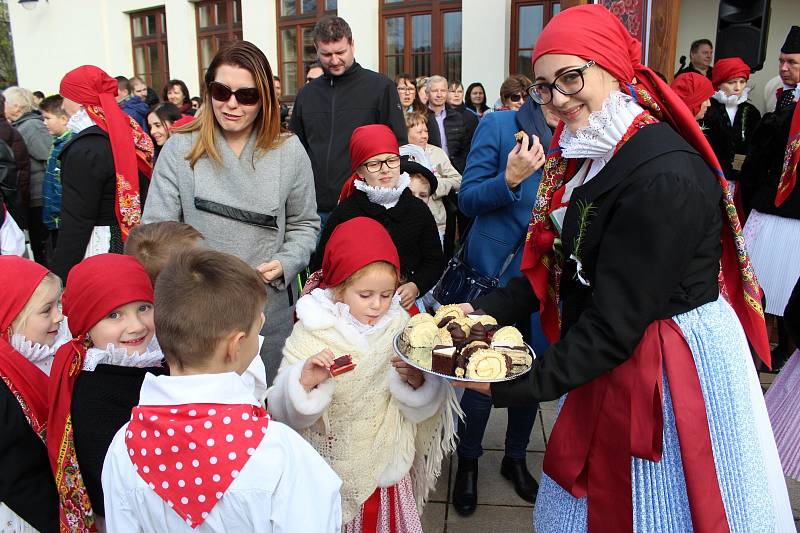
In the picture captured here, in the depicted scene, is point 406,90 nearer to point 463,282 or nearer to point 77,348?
point 463,282

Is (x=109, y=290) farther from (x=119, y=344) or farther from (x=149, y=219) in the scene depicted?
(x=149, y=219)

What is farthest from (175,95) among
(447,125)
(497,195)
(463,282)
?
(497,195)

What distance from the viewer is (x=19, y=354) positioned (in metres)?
2.03

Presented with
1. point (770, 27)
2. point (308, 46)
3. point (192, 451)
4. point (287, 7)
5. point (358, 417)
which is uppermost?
point (287, 7)

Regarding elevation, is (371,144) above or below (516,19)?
below

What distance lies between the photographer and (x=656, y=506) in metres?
1.73

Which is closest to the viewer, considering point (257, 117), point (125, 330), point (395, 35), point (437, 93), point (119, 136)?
point (125, 330)

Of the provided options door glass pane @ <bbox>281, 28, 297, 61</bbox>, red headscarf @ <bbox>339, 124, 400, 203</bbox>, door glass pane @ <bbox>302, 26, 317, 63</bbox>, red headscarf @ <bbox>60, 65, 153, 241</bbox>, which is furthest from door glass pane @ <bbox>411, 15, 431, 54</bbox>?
red headscarf @ <bbox>339, 124, 400, 203</bbox>

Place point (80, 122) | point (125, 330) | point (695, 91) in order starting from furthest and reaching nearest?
point (695, 91)
point (80, 122)
point (125, 330)

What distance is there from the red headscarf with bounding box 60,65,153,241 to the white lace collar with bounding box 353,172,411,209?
44.9 inches

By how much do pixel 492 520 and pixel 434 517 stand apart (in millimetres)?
273

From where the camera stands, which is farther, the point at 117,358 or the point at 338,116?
the point at 338,116

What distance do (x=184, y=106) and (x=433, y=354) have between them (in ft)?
29.3

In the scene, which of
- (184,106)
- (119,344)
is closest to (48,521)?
(119,344)
